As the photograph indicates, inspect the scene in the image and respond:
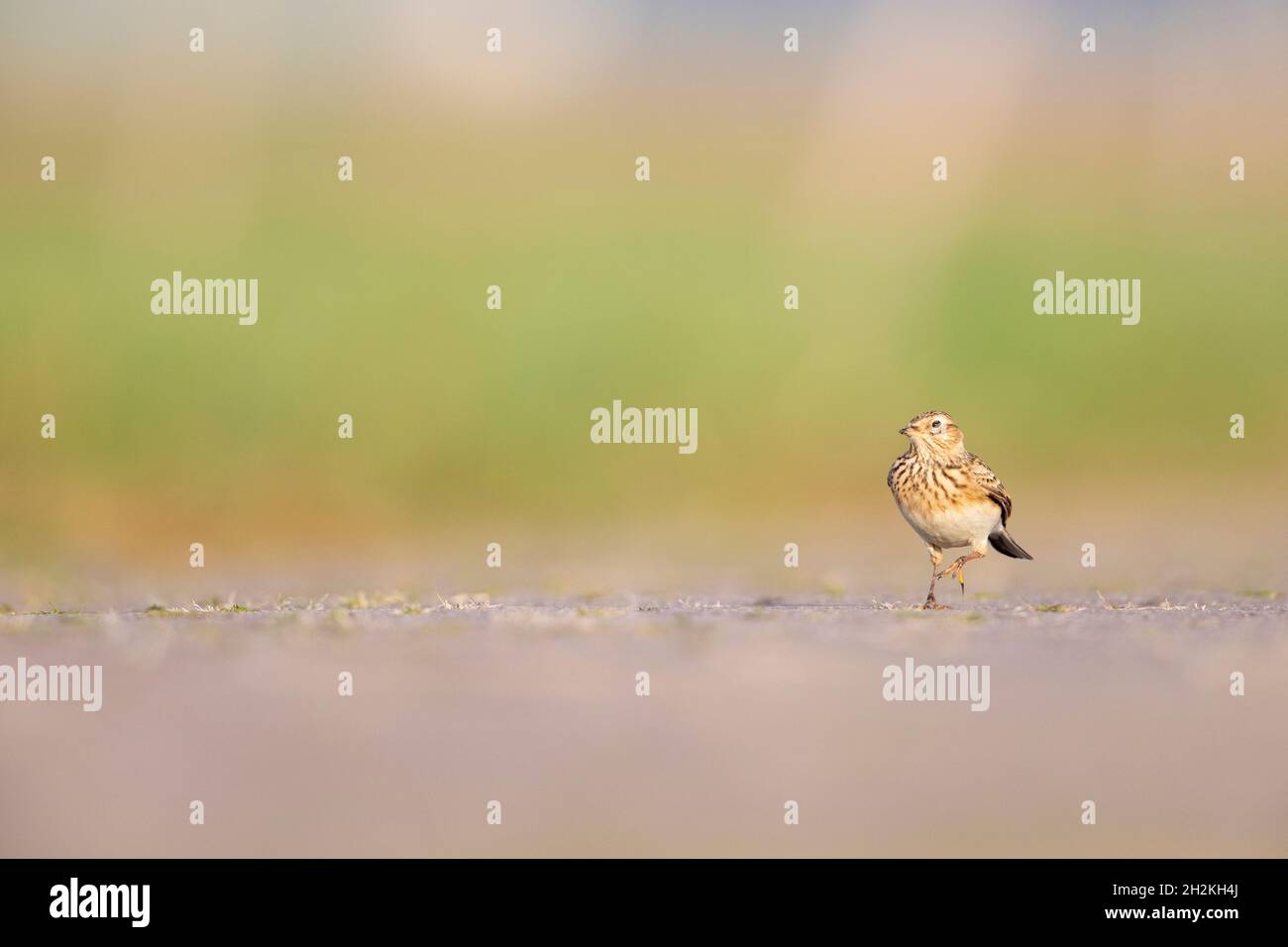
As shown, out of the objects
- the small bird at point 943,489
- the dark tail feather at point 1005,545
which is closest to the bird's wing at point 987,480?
the small bird at point 943,489

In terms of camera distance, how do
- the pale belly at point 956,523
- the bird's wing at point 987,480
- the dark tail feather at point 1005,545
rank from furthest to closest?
the dark tail feather at point 1005,545, the bird's wing at point 987,480, the pale belly at point 956,523

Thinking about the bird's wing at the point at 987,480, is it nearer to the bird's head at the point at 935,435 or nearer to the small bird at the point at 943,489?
the small bird at the point at 943,489

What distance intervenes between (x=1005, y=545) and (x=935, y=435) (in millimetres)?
1234

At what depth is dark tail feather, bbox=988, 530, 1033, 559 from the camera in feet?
40.0

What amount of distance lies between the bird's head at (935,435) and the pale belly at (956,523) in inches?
15.5

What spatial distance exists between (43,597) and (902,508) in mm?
6281

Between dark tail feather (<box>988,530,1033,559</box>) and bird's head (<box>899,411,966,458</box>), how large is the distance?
2.99ft

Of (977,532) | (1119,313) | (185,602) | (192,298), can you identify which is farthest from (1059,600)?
(1119,313)

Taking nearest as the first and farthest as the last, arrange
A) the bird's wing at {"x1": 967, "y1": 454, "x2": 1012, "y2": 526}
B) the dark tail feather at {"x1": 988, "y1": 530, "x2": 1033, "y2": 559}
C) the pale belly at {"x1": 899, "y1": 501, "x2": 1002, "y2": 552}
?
the pale belly at {"x1": 899, "y1": 501, "x2": 1002, "y2": 552} < the bird's wing at {"x1": 967, "y1": 454, "x2": 1012, "y2": 526} < the dark tail feather at {"x1": 988, "y1": 530, "x2": 1033, "y2": 559}

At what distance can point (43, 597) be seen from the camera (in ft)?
42.9

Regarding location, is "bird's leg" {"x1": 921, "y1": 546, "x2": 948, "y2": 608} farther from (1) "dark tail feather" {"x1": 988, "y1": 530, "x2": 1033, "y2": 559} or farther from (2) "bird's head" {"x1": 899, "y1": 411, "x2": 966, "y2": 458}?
(2) "bird's head" {"x1": 899, "y1": 411, "x2": 966, "y2": 458}

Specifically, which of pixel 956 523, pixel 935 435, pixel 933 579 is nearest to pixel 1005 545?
pixel 933 579

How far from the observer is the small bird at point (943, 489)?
11328 mm

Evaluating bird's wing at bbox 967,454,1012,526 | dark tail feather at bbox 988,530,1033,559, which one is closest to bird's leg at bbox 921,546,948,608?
dark tail feather at bbox 988,530,1033,559
